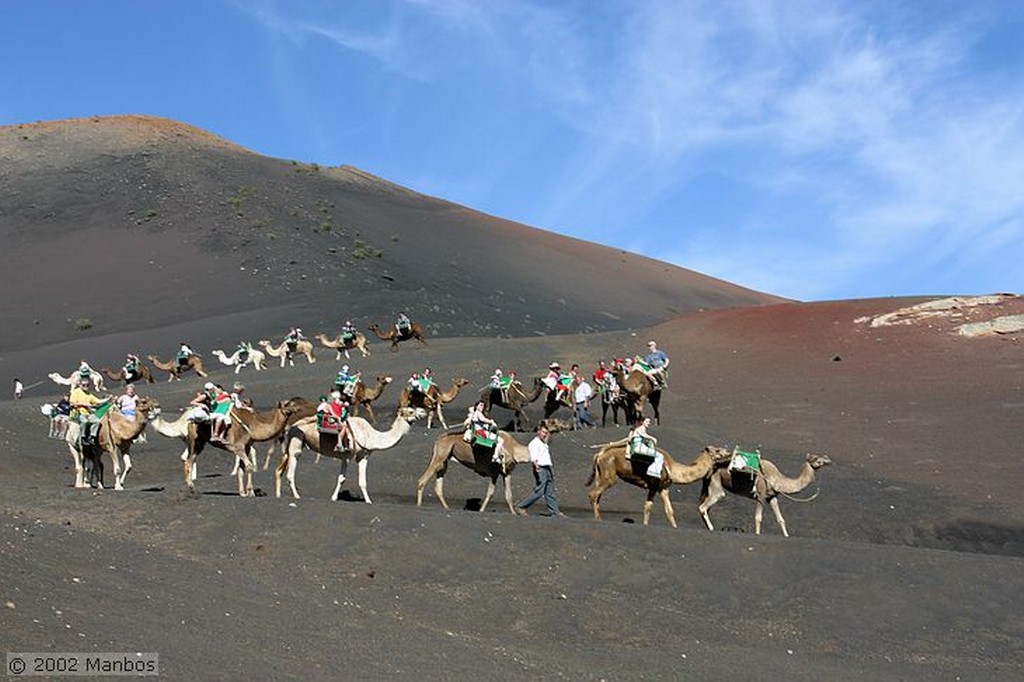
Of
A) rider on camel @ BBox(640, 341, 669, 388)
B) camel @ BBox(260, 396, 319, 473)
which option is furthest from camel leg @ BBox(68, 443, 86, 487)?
rider on camel @ BBox(640, 341, 669, 388)

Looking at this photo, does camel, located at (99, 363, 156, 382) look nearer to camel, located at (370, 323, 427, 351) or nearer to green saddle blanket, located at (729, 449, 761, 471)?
camel, located at (370, 323, 427, 351)

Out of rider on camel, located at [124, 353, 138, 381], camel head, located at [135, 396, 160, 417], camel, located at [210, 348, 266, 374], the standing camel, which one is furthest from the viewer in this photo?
camel, located at [210, 348, 266, 374]

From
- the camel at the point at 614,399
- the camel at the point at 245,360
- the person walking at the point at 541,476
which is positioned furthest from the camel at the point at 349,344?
the person walking at the point at 541,476

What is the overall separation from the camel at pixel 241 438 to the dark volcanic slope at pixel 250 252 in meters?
29.7

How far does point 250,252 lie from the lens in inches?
2606

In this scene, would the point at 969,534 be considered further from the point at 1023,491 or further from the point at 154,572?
the point at 154,572

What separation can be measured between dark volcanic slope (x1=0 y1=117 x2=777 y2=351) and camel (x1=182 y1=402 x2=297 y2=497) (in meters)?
29.7

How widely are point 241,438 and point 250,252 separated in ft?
152

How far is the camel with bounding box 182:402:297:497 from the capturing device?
20.7 m

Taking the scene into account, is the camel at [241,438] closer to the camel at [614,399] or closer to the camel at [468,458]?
the camel at [468,458]

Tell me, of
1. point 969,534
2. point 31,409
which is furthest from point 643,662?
point 31,409

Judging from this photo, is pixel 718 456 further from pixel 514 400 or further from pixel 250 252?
pixel 250 252

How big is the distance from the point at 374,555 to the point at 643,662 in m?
4.60

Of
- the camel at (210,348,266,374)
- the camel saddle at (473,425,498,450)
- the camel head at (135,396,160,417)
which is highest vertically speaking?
the camel at (210,348,266,374)
